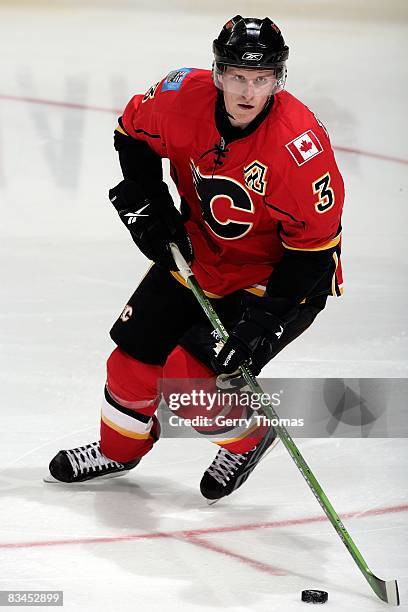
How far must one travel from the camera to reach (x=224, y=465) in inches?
112

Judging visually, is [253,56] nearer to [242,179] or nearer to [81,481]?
[242,179]

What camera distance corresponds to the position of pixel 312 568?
2.49 metres

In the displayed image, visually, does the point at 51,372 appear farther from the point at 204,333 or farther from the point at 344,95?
the point at 344,95

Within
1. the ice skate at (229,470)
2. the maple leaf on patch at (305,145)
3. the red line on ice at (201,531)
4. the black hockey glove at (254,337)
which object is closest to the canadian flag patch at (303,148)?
the maple leaf on patch at (305,145)

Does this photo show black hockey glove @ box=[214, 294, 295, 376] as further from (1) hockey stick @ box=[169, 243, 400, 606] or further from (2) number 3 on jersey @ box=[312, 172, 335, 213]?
(2) number 3 on jersey @ box=[312, 172, 335, 213]

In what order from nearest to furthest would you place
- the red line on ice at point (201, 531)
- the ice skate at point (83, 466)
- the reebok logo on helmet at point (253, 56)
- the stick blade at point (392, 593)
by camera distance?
the stick blade at point (392, 593) → the reebok logo on helmet at point (253, 56) → the red line on ice at point (201, 531) → the ice skate at point (83, 466)

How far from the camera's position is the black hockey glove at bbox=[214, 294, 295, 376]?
2.51m

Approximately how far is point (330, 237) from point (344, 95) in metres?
3.54

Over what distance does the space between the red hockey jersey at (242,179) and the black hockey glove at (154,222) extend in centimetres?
6

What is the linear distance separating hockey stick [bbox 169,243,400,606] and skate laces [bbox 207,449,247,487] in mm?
246

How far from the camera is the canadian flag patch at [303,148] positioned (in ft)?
8.17

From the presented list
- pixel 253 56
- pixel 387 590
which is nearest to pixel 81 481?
pixel 387 590

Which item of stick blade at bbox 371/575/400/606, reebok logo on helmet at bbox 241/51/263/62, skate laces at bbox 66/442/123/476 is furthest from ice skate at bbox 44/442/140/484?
reebok logo on helmet at bbox 241/51/263/62

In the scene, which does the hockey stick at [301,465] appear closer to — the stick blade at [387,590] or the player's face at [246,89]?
the stick blade at [387,590]
